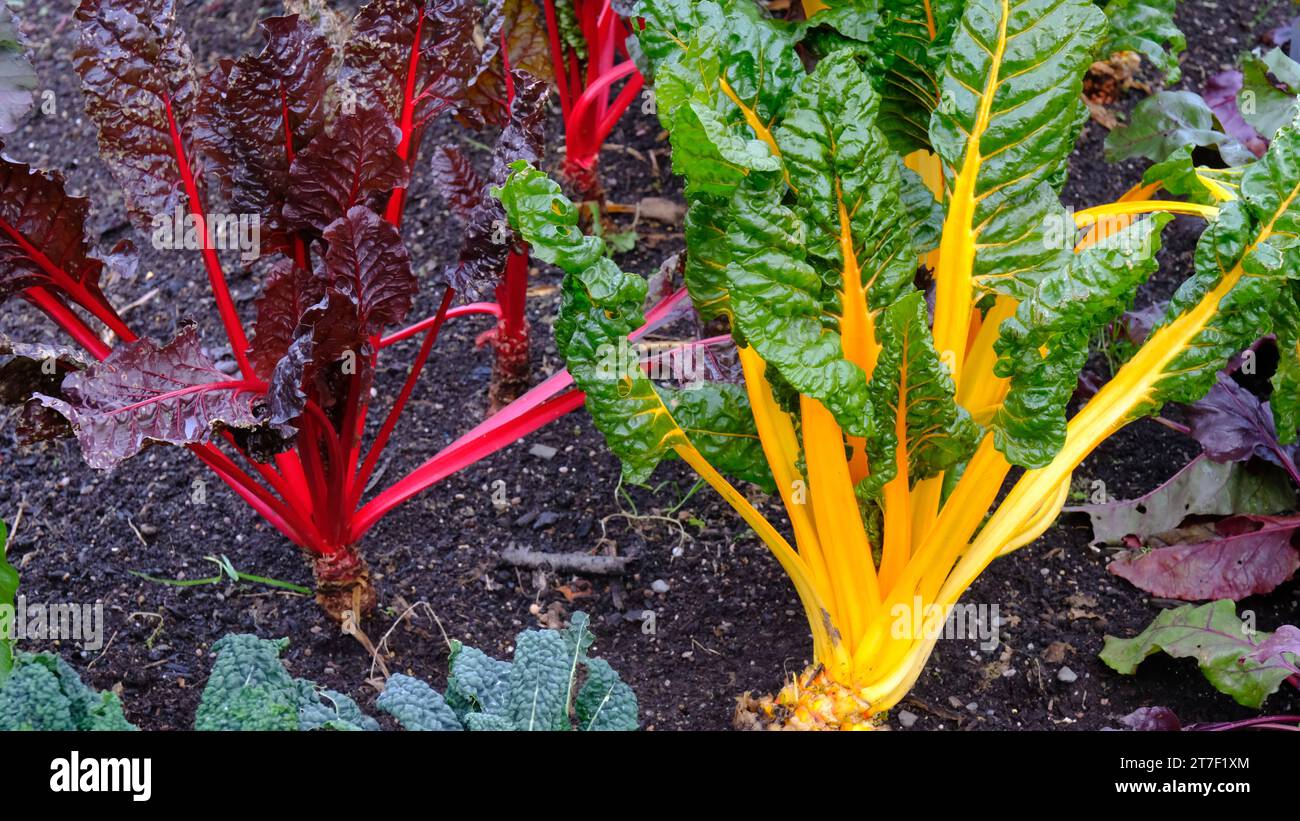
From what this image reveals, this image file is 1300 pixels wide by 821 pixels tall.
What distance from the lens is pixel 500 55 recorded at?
2.61 meters

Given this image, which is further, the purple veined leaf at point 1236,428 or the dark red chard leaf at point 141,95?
the purple veined leaf at point 1236,428

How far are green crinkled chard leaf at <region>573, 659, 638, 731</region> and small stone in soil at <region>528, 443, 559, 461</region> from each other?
0.86m

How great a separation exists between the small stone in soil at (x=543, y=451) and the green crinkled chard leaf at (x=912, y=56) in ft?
3.27

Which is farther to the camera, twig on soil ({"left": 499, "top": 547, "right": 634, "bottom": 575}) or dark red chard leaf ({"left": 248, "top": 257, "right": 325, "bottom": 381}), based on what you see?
twig on soil ({"left": 499, "top": 547, "right": 634, "bottom": 575})

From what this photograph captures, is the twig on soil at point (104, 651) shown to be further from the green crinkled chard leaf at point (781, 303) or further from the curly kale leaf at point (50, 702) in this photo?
the green crinkled chard leaf at point (781, 303)

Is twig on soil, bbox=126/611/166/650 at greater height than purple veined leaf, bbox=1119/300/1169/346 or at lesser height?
lesser

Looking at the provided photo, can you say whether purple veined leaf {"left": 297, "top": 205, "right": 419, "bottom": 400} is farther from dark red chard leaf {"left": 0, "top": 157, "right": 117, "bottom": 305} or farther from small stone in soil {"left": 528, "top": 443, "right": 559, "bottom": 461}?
small stone in soil {"left": 528, "top": 443, "right": 559, "bottom": 461}

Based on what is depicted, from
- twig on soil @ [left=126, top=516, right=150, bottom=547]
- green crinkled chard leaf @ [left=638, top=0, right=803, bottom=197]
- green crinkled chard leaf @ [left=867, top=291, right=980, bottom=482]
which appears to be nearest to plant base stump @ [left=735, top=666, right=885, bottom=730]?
green crinkled chard leaf @ [left=867, top=291, right=980, bottom=482]

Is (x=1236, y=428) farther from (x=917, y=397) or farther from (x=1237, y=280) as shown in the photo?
(x=917, y=397)

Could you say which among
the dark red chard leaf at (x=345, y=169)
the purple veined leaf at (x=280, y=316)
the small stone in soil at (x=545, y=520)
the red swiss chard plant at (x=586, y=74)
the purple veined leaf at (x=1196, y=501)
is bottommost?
the purple veined leaf at (x=1196, y=501)

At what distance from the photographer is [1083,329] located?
77.6 inches

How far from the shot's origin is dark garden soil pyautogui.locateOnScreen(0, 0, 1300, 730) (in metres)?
2.30

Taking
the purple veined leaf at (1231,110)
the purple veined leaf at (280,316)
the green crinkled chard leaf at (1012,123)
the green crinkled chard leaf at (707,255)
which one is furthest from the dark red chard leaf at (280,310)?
the purple veined leaf at (1231,110)

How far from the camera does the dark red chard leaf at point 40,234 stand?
2057 mm
